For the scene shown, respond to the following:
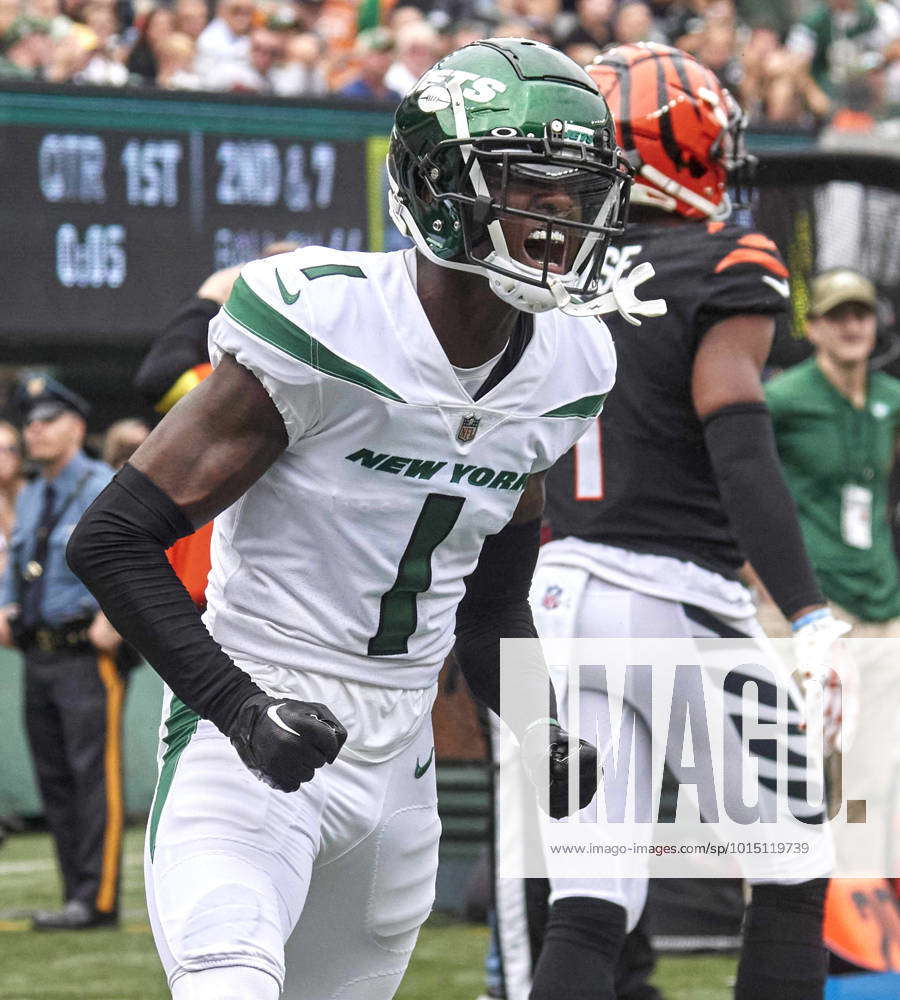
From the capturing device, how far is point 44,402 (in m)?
6.85

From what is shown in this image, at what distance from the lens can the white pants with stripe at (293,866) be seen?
2.32 metres

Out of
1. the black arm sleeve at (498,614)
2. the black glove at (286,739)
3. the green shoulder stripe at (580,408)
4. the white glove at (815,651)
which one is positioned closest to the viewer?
the black glove at (286,739)

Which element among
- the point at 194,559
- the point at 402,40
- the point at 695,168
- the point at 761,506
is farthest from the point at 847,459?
the point at 402,40

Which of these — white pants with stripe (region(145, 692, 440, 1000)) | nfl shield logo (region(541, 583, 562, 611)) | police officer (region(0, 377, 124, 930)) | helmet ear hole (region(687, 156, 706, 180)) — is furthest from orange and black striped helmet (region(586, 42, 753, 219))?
police officer (region(0, 377, 124, 930))

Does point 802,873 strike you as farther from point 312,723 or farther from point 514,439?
point 312,723

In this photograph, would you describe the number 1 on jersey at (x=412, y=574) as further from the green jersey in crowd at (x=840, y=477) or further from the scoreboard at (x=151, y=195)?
the scoreboard at (x=151, y=195)

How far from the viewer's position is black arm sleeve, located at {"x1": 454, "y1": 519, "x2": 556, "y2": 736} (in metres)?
2.86

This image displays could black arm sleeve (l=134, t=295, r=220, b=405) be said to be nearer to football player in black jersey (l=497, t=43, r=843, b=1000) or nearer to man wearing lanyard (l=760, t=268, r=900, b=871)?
football player in black jersey (l=497, t=43, r=843, b=1000)

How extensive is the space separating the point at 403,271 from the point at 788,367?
587 cm

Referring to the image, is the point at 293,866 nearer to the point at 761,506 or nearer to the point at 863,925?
the point at 761,506

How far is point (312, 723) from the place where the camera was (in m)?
2.24

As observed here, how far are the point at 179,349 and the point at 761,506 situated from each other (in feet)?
4.84

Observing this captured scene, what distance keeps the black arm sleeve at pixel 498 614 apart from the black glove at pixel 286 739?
0.61 metres

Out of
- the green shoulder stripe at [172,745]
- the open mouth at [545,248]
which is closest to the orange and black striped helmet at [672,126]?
the open mouth at [545,248]
